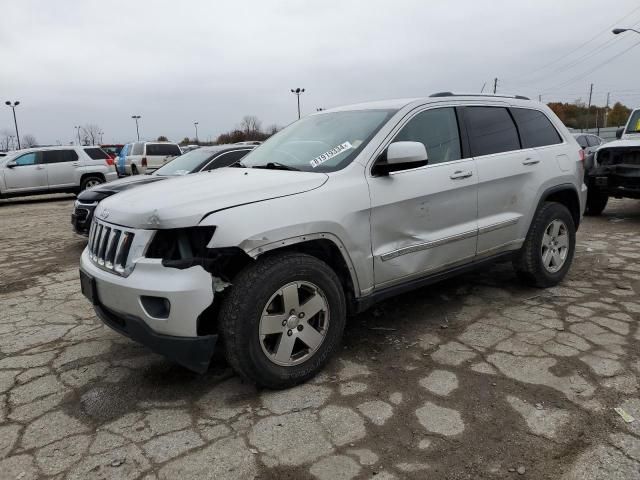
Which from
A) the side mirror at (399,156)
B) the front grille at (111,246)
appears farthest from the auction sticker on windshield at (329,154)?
the front grille at (111,246)

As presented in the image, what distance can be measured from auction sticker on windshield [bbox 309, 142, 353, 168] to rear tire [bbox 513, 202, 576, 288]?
201cm

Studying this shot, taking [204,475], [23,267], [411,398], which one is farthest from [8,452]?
[23,267]

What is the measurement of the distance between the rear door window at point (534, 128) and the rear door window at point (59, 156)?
14161 mm

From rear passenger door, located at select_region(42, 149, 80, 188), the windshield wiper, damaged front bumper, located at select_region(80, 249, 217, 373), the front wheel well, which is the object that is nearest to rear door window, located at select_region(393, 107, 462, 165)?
the windshield wiper

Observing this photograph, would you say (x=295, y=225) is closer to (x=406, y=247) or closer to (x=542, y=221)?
(x=406, y=247)

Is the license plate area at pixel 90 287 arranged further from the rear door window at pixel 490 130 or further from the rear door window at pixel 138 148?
the rear door window at pixel 138 148

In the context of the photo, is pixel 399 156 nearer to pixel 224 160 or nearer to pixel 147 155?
pixel 224 160

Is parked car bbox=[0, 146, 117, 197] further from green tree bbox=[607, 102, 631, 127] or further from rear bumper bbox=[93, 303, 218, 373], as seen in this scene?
green tree bbox=[607, 102, 631, 127]

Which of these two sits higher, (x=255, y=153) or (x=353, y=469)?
(x=255, y=153)

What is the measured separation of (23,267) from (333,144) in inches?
193

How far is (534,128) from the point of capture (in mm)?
A: 4477

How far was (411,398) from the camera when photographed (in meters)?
2.83

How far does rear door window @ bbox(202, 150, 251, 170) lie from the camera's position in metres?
7.13

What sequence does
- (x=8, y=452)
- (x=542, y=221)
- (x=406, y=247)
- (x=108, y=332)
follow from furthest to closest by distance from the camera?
(x=542, y=221) → (x=108, y=332) → (x=406, y=247) → (x=8, y=452)
